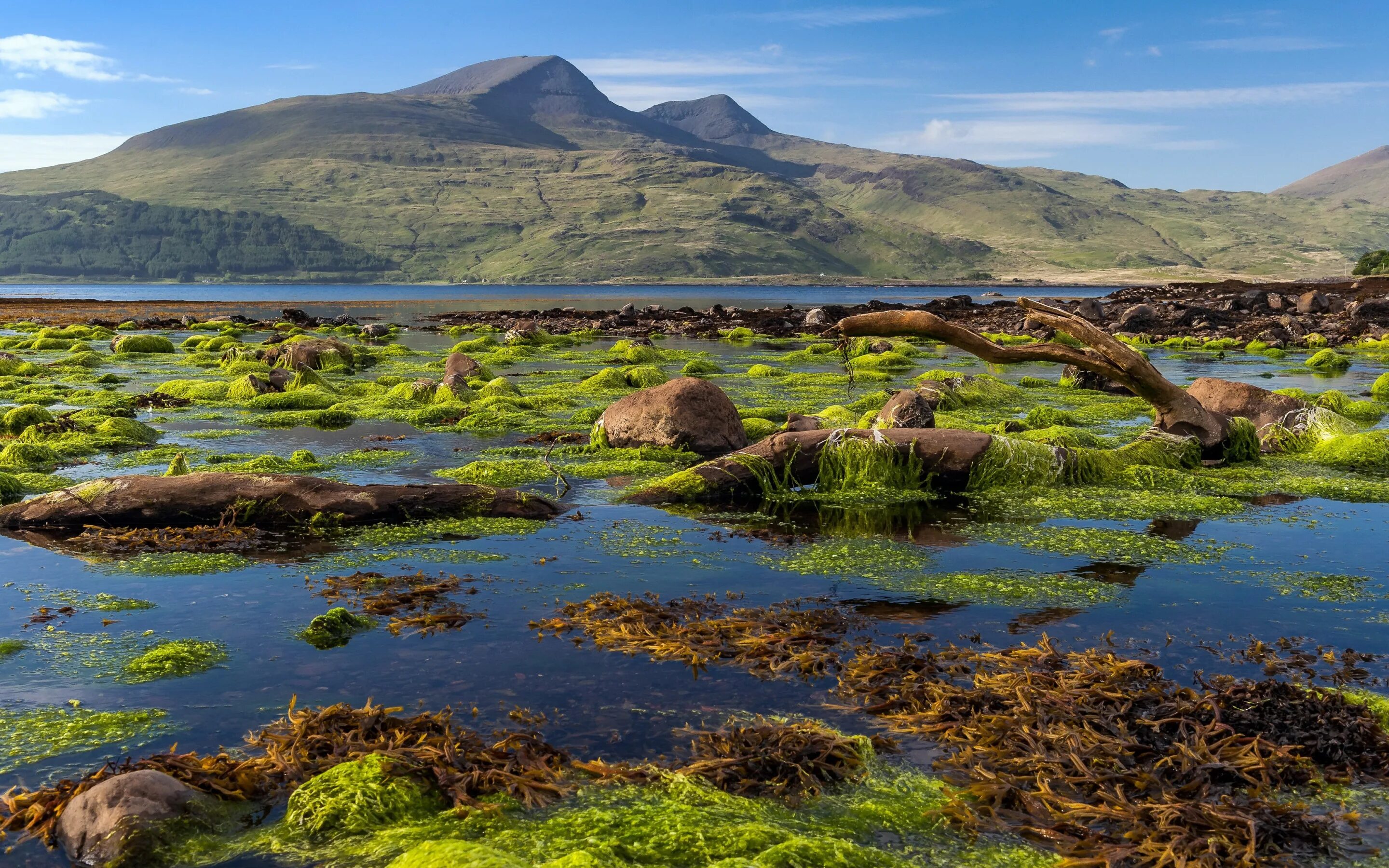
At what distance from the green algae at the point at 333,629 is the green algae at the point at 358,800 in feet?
7.74

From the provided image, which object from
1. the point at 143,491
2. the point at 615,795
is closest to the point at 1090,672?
the point at 615,795

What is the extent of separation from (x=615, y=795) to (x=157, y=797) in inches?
96.6

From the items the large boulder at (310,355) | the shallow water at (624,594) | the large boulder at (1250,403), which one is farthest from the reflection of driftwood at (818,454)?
the large boulder at (310,355)

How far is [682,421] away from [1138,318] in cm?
4927

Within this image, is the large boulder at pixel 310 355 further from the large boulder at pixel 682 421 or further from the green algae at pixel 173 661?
the green algae at pixel 173 661

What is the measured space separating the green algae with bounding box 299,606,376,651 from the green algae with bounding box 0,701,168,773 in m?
1.42

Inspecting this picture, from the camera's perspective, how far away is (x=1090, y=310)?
64688mm

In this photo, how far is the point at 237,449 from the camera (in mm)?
17156

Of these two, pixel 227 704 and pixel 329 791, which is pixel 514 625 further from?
pixel 329 791

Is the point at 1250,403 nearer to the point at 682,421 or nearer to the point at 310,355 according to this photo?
the point at 682,421

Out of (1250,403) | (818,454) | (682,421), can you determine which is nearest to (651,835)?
(818,454)

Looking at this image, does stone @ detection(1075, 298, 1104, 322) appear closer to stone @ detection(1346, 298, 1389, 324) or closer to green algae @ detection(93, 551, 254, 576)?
stone @ detection(1346, 298, 1389, 324)

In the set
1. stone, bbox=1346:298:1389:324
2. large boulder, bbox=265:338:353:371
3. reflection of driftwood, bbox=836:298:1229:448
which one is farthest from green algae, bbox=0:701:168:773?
stone, bbox=1346:298:1389:324

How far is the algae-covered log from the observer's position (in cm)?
1129
